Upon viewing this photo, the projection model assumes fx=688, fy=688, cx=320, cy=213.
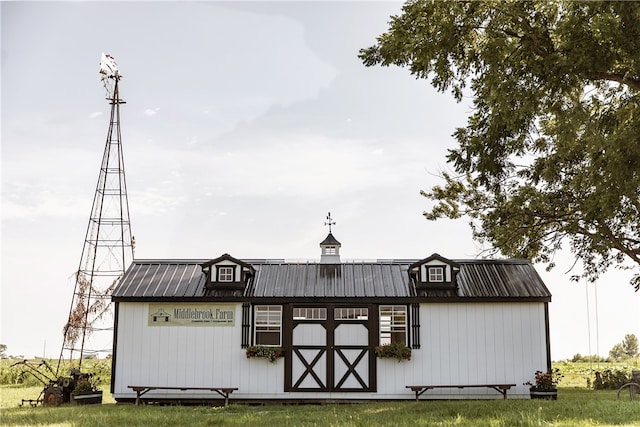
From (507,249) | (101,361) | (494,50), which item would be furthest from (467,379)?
(101,361)

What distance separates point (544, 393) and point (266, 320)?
22.6ft

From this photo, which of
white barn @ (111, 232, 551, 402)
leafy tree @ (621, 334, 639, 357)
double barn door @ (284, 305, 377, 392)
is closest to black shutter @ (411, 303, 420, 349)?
white barn @ (111, 232, 551, 402)

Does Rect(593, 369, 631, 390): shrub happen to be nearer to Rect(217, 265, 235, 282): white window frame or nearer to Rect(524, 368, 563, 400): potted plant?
Rect(524, 368, 563, 400): potted plant

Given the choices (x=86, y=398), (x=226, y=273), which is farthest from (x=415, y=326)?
(x=86, y=398)

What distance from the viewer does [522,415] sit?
1151 centimetres

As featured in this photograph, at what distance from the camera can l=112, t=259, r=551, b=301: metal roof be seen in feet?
56.6

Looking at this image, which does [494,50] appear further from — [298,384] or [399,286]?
[298,384]

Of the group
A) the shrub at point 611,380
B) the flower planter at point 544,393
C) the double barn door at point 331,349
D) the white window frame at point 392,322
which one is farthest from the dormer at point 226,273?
the shrub at point 611,380

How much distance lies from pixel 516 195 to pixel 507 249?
1545 millimetres

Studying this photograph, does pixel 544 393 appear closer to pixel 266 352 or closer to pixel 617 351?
pixel 266 352

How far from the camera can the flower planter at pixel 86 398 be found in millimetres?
16531

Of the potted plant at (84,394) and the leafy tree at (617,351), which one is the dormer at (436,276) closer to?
the potted plant at (84,394)

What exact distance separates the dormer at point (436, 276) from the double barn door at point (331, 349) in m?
1.45

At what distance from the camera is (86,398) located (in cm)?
1664
